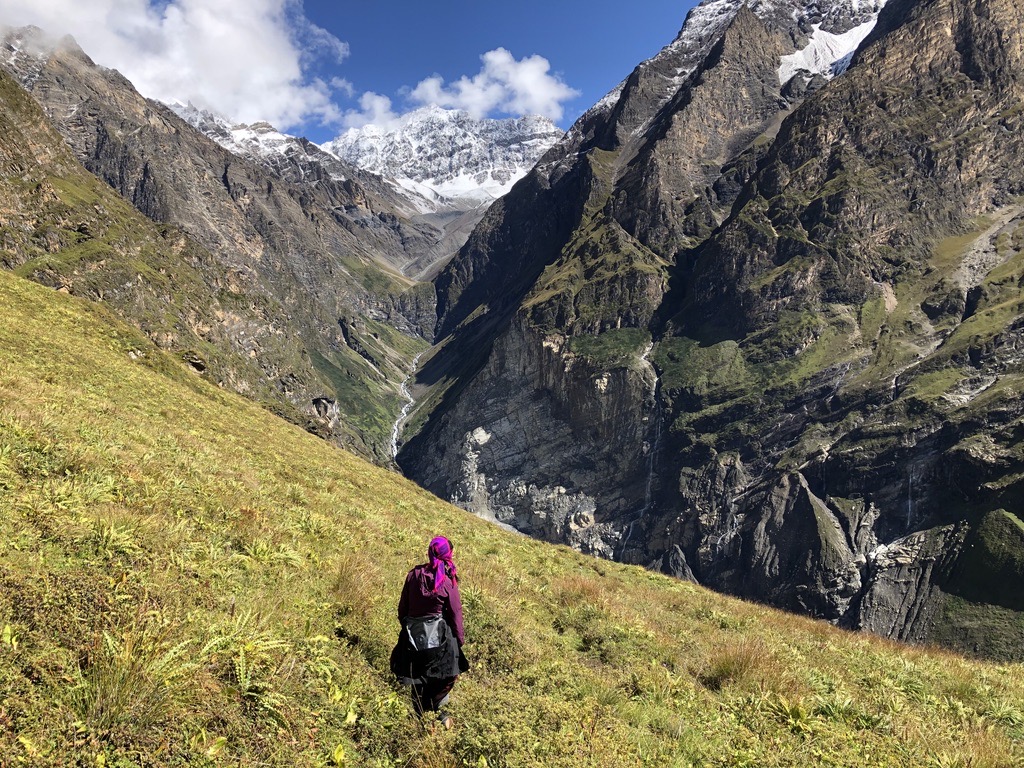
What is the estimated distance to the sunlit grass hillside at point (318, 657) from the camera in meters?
5.11

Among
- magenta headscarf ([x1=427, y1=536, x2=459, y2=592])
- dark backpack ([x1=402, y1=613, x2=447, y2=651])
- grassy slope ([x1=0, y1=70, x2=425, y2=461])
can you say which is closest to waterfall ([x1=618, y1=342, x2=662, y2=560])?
grassy slope ([x1=0, y1=70, x2=425, y2=461])

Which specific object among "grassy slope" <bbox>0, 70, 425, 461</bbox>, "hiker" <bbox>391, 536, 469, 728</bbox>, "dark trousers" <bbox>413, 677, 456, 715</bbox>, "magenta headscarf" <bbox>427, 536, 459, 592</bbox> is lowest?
"dark trousers" <bbox>413, 677, 456, 715</bbox>

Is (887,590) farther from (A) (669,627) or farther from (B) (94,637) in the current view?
(B) (94,637)

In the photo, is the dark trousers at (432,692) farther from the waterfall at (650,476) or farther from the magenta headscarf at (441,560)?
the waterfall at (650,476)

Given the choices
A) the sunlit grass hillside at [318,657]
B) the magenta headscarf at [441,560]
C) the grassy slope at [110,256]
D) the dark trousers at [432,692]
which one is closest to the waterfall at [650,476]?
the grassy slope at [110,256]

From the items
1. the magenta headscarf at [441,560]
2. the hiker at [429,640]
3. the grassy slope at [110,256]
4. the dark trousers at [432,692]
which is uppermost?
the grassy slope at [110,256]

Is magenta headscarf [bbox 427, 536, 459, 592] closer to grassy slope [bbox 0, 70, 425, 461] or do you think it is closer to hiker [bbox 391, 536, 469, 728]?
hiker [bbox 391, 536, 469, 728]

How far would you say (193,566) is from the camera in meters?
7.98

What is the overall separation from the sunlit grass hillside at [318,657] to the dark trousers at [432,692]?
271 millimetres

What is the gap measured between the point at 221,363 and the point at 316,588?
533ft

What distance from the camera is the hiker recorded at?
726 centimetres

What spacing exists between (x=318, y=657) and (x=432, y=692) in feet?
5.20

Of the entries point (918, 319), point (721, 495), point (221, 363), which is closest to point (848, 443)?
point (721, 495)

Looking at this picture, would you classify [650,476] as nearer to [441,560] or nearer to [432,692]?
[441,560]
